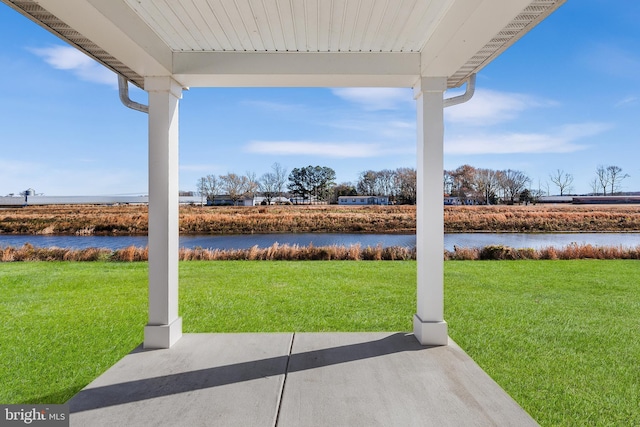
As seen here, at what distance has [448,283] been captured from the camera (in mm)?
7035

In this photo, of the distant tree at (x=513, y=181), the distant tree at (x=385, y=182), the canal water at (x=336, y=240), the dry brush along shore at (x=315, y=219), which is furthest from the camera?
the distant tree at (x=513, y=181)

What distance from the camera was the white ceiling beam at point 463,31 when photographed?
203 centimetres

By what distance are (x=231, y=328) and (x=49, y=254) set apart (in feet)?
25.2

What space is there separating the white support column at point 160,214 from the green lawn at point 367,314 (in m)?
0.77

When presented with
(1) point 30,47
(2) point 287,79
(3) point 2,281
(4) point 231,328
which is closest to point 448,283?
(4) point 231,328

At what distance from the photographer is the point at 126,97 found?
349cm

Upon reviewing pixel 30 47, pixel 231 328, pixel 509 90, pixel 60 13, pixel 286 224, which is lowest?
pixel 231 328

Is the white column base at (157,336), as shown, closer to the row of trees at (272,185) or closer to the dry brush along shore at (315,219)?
the dry brush along shore at (315,219)

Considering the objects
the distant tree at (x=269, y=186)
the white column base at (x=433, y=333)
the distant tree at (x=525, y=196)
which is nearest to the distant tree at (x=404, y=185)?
the distant tree at (x=525, y=196)

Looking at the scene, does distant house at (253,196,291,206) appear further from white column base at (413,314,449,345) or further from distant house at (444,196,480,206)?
white column base at (413,314,449,345)

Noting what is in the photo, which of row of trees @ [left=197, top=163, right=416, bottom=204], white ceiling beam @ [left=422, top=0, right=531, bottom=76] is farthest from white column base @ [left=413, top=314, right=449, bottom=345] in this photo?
row of trees @ [left=197, top=163, right=416, bottom=204]

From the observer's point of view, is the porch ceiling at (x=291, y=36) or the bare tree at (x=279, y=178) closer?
the porch ceiling at (x=291, y=36)

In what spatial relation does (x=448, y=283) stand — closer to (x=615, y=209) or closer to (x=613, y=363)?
(x=613, y=363)

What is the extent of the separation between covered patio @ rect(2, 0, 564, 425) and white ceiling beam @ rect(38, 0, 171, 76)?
0.5 inches
